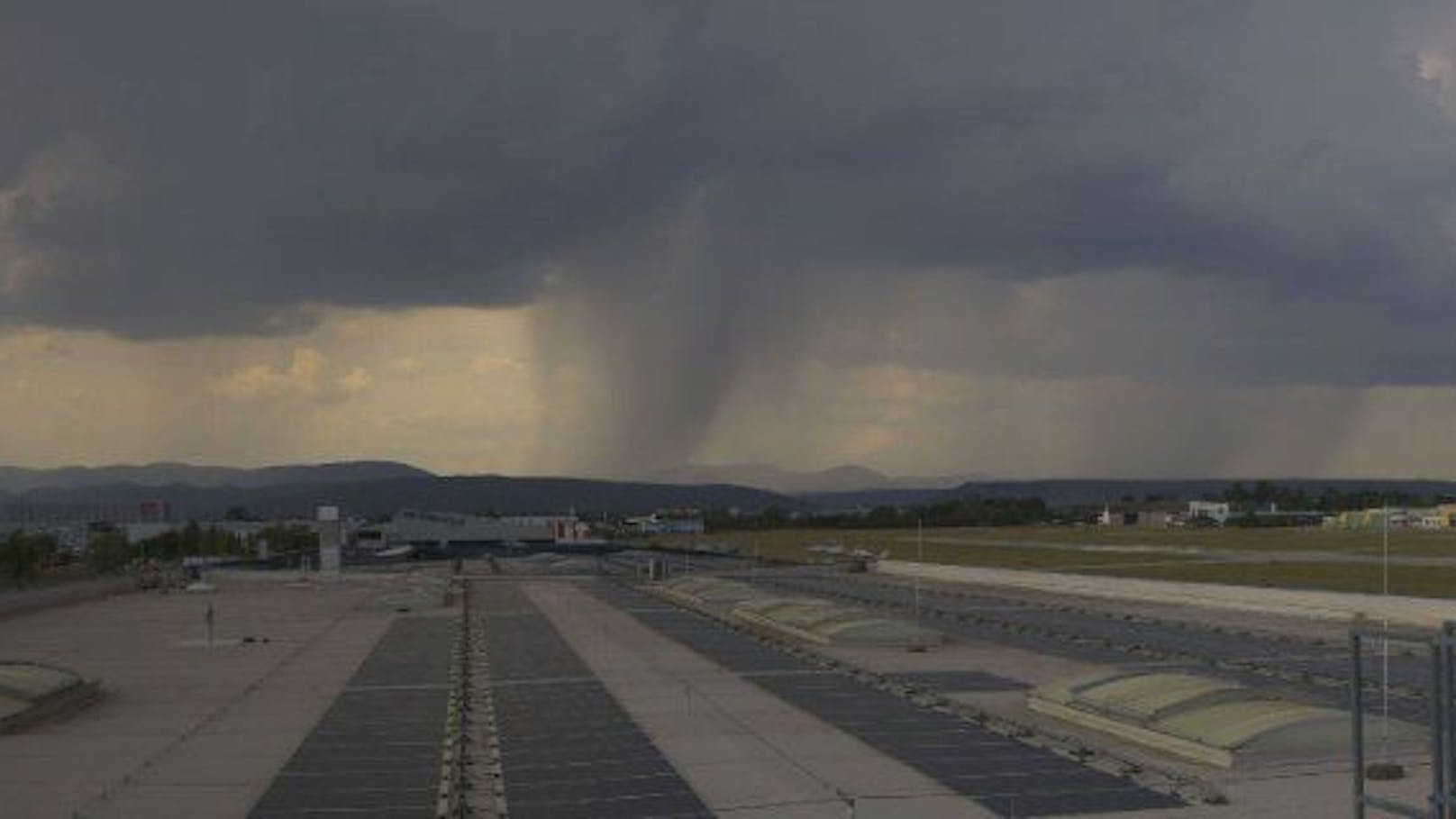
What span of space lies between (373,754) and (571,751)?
14.4 ft

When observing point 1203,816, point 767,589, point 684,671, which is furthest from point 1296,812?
point 767,589

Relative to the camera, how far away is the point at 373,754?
109ft

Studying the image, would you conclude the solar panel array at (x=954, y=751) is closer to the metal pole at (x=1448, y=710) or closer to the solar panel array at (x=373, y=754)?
the metal pole at (x=1448, y=710)

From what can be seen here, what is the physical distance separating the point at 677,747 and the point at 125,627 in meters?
51.2

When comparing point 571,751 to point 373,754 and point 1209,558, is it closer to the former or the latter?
point 373,754

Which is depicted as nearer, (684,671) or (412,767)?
(412,767)

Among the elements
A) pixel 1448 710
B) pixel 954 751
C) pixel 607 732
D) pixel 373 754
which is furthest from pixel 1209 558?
pixel 1448 710

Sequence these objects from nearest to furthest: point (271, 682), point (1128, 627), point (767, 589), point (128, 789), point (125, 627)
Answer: point (128, 789) → point (271, 682) → point (1128, 627) → point (125, 627) → point (767, 589)

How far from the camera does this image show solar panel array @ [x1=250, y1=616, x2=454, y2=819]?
89.9 ft

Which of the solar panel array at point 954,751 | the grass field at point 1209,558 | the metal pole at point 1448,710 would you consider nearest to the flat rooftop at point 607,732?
the solar panel array at point 954,751

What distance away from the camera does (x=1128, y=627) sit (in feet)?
212

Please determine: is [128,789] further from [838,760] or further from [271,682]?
[271,682]

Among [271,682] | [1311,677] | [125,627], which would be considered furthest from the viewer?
[125,627]

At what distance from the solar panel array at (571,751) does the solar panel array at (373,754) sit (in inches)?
66.6
